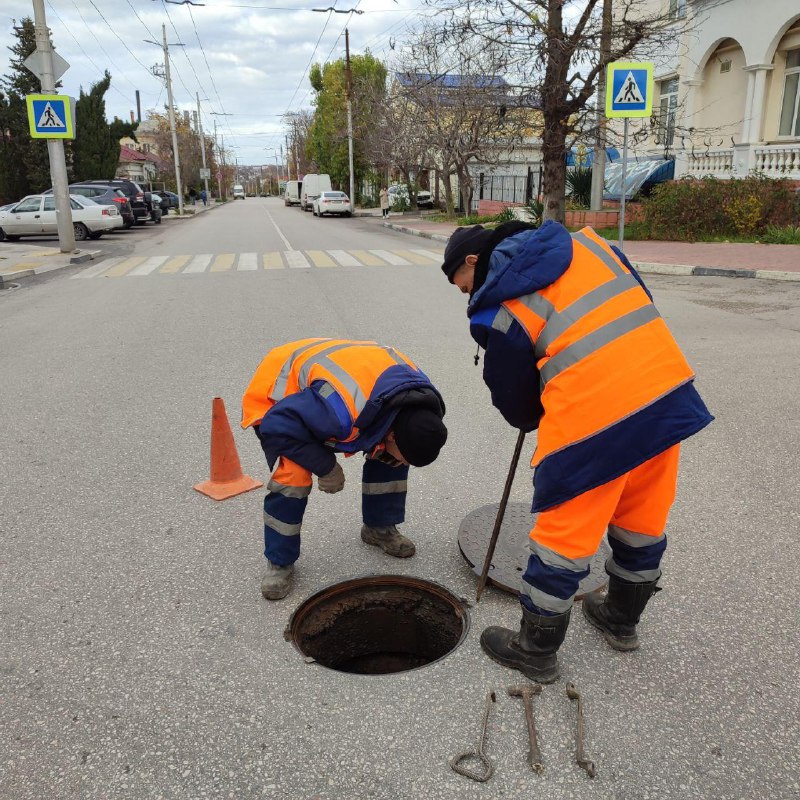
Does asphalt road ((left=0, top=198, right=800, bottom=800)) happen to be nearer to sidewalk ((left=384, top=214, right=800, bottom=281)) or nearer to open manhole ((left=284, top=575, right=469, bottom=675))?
open manhole ((left=284, top=575, right=469, bottom=675))

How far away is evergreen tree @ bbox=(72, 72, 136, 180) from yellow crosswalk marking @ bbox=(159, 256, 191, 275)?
22094 mm

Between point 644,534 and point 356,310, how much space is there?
23.0 ft

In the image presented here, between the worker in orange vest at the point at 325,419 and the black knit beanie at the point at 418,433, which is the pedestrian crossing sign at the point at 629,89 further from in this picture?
the black knit beanie at the point at 418,433

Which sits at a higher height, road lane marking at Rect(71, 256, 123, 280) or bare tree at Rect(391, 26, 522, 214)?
bare tree at Rect(391, 26, 522, 214)

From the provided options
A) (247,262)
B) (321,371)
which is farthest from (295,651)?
(247,262)

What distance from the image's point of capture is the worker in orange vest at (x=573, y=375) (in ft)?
6.99

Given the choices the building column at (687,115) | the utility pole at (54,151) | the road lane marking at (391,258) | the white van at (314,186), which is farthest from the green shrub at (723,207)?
the white van at (314,186)

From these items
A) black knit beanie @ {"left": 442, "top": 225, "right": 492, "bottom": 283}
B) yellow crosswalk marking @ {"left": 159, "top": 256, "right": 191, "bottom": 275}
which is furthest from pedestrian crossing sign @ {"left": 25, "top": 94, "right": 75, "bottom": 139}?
black knit beanie @ {"left": 442, "top": 225, "right": 492, "bottom": 283}

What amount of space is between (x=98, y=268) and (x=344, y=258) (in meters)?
5.13

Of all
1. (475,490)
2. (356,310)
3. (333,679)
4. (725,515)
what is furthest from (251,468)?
(356,310)

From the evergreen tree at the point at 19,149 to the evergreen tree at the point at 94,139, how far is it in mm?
2865

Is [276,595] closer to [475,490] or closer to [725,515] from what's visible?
[475,490]

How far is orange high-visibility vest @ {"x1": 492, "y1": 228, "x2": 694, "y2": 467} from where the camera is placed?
2121 millimetres

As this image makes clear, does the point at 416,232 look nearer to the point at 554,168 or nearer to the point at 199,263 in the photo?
the point at 554,168
